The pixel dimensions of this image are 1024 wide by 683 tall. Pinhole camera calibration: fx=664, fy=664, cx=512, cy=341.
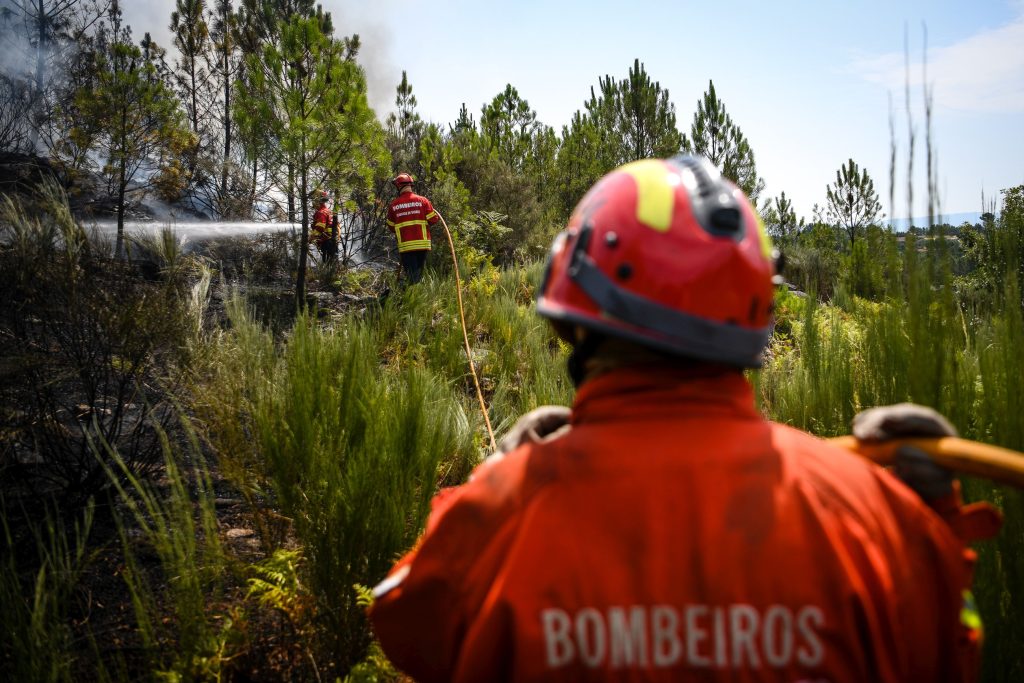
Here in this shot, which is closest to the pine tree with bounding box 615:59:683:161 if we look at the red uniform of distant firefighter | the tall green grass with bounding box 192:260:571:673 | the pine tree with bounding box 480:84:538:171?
the pine tree with bounding box 480:84:538:171

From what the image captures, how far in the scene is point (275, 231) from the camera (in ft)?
41.0

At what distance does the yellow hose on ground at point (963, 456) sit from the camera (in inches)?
43.6

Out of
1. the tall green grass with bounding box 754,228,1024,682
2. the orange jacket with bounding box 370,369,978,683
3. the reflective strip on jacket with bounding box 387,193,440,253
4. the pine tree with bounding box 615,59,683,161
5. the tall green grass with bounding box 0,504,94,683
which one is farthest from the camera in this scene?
the pine tree with bounding box 615,59,683,161

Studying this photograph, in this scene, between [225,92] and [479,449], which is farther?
[225,92]

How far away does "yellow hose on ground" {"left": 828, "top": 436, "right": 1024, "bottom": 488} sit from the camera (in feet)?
3.63

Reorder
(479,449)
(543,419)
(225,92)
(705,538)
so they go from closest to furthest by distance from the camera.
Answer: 1. (705,538)
2. (543,419)
3. (479,449)
4. (225,92)

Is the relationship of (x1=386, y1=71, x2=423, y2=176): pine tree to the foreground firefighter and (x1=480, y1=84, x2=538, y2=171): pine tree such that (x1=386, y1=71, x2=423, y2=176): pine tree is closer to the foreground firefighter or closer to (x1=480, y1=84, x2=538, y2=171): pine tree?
(x1=480, y1=84, x2=538, y2=171): pine tree

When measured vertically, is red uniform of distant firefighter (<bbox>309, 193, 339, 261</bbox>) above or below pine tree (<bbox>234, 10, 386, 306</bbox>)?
below

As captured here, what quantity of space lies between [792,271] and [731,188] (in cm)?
2415

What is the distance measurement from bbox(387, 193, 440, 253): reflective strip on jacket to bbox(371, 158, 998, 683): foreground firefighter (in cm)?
931

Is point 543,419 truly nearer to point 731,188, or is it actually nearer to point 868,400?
point 731,188

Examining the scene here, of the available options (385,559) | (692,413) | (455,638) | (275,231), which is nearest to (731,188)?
(692,413)

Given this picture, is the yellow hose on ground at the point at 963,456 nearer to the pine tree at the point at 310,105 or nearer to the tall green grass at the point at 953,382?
the tall green grass at the point at 953,382

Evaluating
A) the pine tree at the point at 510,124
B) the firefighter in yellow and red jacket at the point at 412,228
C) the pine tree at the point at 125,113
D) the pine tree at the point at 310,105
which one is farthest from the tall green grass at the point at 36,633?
the pine tree at the point at 510,124
